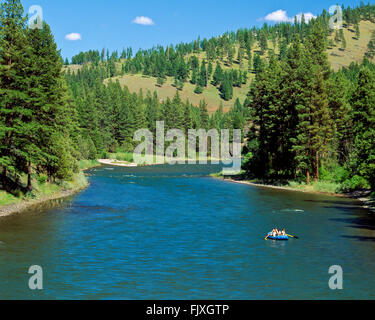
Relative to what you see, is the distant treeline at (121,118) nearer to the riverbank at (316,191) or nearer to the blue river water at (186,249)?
the riverbank at (316,191)

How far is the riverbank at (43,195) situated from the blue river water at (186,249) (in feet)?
7.04

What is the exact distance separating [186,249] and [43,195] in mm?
28451

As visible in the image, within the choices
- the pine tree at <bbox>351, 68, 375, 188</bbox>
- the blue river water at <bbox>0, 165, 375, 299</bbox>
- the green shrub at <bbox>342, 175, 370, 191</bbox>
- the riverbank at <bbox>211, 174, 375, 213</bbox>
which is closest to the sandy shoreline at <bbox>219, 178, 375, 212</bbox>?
the riverbank at <bbox>211, 174, 375, 213</bbox>

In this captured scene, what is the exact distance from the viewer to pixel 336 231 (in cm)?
3922

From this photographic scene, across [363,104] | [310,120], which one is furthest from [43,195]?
[363,104]

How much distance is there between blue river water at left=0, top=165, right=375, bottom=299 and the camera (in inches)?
943

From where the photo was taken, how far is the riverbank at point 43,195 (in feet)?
150

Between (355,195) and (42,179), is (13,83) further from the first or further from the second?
(355,195)

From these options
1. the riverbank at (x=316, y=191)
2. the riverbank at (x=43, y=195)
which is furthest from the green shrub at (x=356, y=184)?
the riverbank at (x=43, y=195)

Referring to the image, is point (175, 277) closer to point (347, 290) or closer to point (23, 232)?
point (347, 290)

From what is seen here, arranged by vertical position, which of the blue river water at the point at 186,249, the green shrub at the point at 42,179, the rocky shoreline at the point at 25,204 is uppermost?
the green shrub at the point at 42,179

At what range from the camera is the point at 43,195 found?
182 feet

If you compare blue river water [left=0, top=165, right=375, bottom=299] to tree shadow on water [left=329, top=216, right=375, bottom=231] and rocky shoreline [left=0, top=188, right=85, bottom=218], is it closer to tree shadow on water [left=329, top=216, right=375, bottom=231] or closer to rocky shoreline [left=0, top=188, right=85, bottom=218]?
tree shadow on water [left=329, top=216, right=375, bottom=231]

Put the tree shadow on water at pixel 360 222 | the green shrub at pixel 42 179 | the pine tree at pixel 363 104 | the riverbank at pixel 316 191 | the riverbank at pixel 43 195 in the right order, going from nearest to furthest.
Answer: the tree shadow on water at pixel 360 222 < the riverbank at pixel 43 195 < the riverbank at pixel 316 191 < the green shrub at pixel 42 179 < the pine tree at pixel 363 104
